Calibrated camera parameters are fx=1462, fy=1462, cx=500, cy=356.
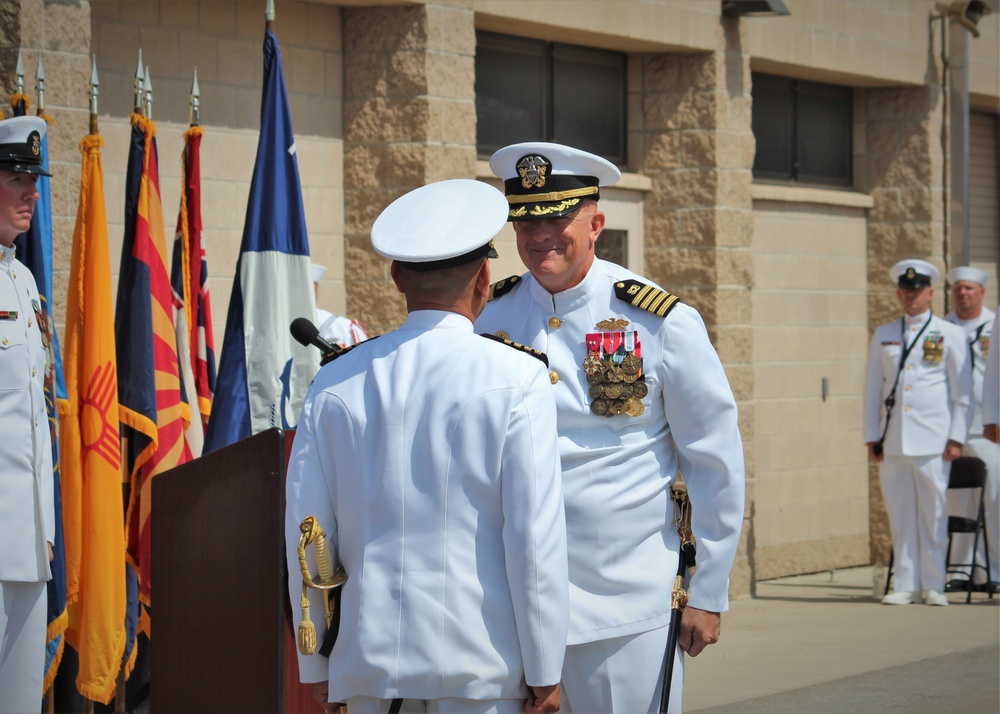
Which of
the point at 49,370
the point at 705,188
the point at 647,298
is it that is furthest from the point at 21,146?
the point at 705,188

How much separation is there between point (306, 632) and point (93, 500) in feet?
9.00

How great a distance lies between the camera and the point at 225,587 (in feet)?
13.3

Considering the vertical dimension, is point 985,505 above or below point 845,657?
above

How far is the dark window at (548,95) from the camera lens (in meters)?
9.09

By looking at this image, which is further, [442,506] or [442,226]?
[442,226]

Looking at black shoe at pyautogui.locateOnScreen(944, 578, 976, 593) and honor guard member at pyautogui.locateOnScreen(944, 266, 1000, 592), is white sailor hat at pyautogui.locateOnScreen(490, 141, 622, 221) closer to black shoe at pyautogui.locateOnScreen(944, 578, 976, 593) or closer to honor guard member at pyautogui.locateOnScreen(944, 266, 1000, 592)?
honor guard member at pyautogui.locateOnScreen(944, 266, 1000, 592)

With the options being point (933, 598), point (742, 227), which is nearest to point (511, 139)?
point (742, 227)

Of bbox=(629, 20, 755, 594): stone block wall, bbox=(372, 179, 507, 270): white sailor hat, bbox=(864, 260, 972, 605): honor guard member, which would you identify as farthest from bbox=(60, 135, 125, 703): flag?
bbox=(864, 260, 972, 605): honor guard member

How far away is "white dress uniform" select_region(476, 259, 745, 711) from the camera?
383 cm

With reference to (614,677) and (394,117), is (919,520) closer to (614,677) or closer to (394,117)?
(394,117)

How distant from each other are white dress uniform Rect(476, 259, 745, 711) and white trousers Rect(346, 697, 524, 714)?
74 cm

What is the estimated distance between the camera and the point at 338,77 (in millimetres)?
8297

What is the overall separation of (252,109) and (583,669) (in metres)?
4.92

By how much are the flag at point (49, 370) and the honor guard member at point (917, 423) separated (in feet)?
20.0
